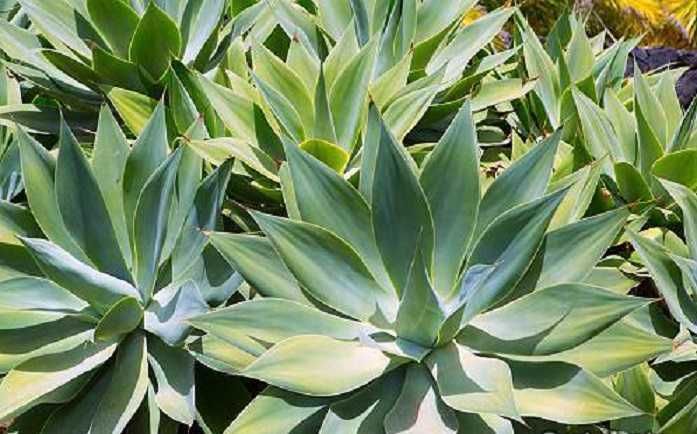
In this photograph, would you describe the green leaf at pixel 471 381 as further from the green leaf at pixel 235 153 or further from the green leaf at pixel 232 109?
the green leaf at pixel 232 109

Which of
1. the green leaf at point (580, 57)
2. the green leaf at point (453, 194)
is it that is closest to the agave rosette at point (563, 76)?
the green leaf at point (580, 57)

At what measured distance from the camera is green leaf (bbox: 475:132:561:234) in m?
1.25

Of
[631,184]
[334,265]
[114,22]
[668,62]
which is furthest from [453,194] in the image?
[668,62]

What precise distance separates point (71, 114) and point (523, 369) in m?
1.02

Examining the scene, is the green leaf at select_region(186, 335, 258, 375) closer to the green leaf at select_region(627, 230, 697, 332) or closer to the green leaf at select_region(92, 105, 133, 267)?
the green leaf at select_region(92, 105, 133, 267)

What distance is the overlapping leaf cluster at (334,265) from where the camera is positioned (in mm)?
1168

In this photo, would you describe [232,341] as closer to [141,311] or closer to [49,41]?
[141,311]

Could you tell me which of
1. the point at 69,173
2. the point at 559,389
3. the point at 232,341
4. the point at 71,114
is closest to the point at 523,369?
the point at 559,389

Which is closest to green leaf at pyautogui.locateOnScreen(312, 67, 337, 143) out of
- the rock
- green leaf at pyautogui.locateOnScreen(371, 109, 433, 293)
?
green leaf at pyautogui.locateOnScreen(371, 109, 433, 293)

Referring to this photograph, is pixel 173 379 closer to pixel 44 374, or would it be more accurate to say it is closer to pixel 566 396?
pixel 44 374

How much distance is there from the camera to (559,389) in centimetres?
116

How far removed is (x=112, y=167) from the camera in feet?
4.61

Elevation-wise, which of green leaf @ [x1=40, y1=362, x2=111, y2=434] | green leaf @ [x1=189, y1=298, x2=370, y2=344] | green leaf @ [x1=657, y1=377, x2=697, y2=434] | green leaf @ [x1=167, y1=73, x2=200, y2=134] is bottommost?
green leaf @ [x1=40, y1=362, x2=111, y2=434]

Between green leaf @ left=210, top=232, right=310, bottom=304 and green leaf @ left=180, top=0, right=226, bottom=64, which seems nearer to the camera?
green leaf @ left=210, top=232, right=310, bottom=304
